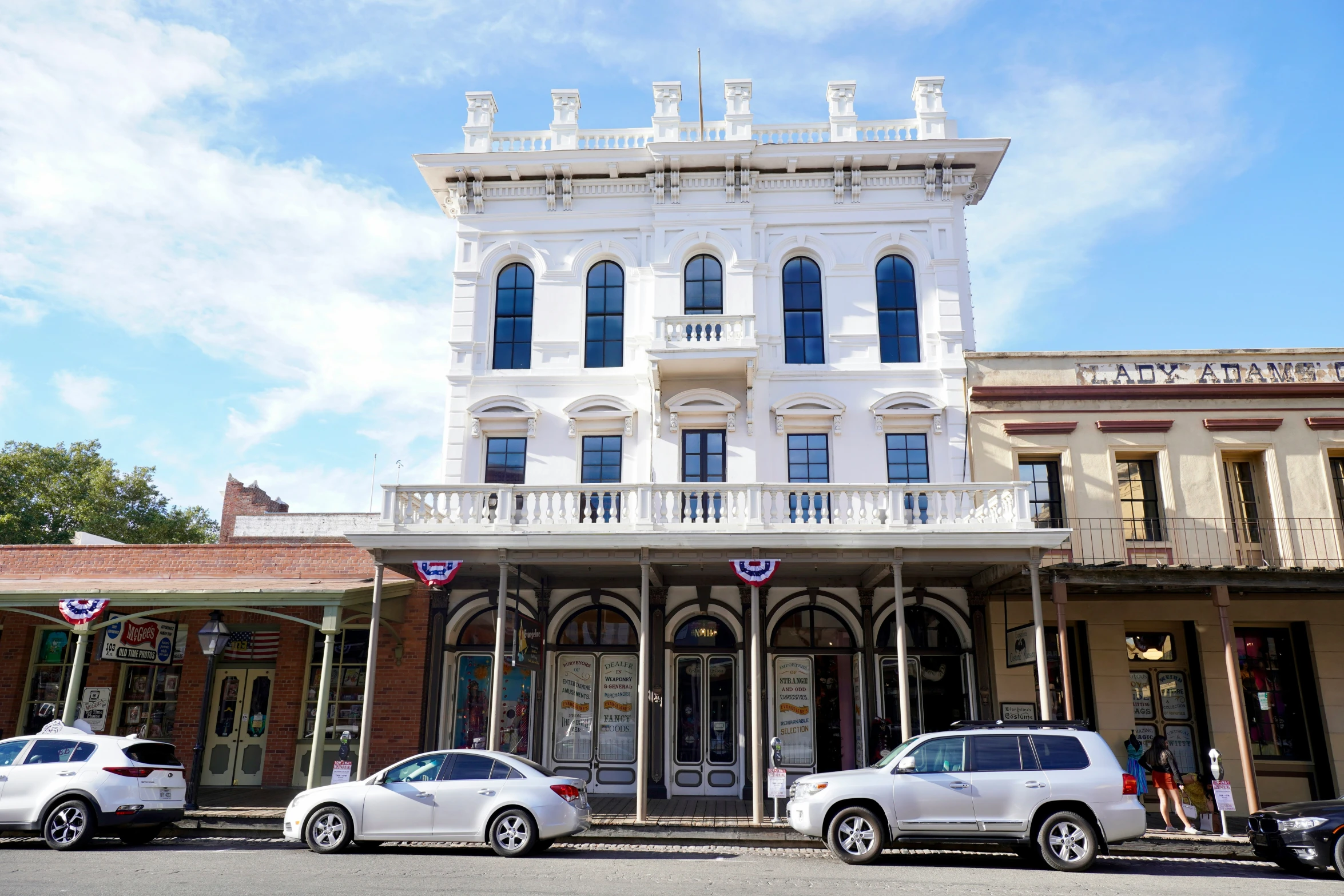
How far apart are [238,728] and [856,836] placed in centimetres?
1265

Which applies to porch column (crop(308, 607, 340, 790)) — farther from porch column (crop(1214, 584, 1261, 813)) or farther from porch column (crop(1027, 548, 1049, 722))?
porch column (crop(1214, 584, 1261, 813))

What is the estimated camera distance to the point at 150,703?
18.3 metres

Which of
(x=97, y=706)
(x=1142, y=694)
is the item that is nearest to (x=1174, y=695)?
(x=1142, y=694)

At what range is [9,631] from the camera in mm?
18719

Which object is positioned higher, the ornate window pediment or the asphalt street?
the ornate window pediment

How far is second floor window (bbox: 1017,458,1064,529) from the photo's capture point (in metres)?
17.4

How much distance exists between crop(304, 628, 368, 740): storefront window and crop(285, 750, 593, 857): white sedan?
6.59 m

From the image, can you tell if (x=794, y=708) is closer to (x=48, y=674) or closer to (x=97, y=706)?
(x=97, y=706)

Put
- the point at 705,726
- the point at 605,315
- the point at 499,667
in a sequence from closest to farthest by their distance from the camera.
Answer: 1. the point at 499,667
2. the point at 705,726
3. the point at 605,315

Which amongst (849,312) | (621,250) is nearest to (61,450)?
(621,250)

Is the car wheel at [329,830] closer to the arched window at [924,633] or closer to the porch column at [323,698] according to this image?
the porch column at [323,698]

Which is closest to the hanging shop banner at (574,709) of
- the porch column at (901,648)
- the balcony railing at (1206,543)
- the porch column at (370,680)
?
the porch column at (370,680)

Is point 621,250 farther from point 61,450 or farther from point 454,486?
point 61,450

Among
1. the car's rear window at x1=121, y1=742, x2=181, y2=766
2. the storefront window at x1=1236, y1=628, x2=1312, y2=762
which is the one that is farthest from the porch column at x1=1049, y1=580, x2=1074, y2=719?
the car's rear window at x1=121, y1=742, x2=181, y2=766
